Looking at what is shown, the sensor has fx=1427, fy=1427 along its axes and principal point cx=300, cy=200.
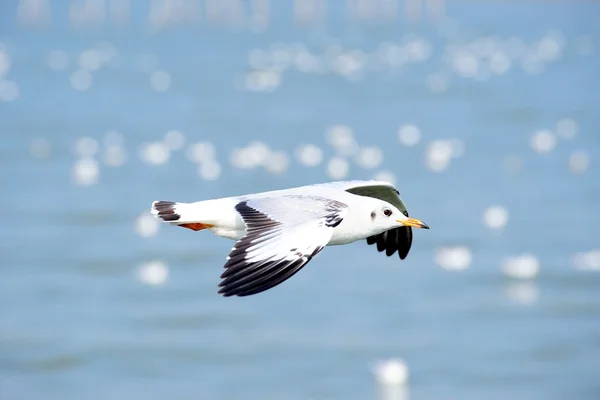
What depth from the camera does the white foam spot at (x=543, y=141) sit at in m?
27.5

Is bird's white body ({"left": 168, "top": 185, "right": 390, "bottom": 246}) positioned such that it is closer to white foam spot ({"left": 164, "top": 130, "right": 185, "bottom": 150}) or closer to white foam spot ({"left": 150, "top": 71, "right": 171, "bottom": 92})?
white foam spot ({"left": 164, "top": 130, "right": 185, "bottom": 150})

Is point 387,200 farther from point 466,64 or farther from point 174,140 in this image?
point 466,64

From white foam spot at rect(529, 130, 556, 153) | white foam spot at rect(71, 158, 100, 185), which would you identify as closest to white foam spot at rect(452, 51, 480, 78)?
white foam spot at rect(529, 130, 556, 153)

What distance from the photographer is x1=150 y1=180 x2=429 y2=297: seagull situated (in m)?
7.66

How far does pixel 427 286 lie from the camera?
1845cm

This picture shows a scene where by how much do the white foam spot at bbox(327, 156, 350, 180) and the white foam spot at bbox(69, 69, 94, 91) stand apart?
42.5 feet

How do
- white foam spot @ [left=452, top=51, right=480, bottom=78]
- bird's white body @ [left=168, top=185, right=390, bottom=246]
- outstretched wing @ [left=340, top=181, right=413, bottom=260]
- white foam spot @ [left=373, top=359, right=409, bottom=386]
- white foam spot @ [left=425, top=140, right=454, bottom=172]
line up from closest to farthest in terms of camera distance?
bird's white body @ [left=168, top=185, right=390, bottom=246], outstretched wing @ [left=340, top=181, right=413, bottom=260], white foam spot @ [left=373, top=359, right=409, bottom=386], white foam spot @ [left=425, top=140, right=454, bottom=172], white foam spot @ [left=452, top=51, right=480, bottom=78]

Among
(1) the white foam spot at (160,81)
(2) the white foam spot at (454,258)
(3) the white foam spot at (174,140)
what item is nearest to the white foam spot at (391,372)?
(2) the white foam spot at (454,258)

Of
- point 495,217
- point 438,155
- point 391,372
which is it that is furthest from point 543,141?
point 391,372

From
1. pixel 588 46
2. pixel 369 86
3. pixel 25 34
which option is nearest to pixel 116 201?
pixel 369 86

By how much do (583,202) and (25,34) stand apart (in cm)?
3758

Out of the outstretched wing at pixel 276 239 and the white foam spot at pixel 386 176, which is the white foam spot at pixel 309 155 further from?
the outstretched wing at pixel 276 239

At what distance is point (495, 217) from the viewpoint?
21.2 m

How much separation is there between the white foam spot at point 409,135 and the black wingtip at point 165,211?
58.9 ft
